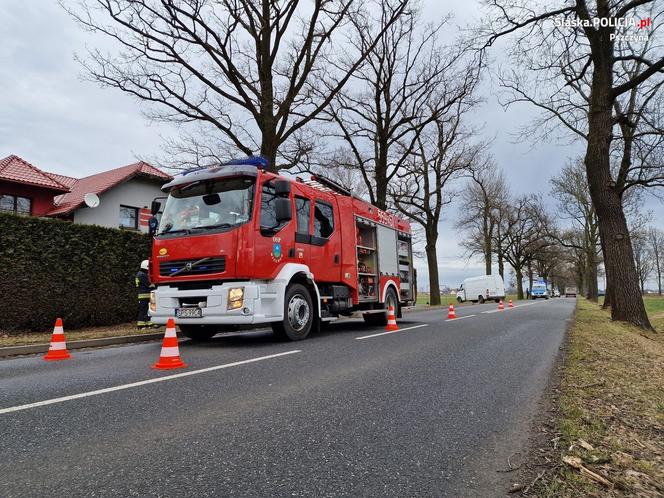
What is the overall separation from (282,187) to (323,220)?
71.6 inches

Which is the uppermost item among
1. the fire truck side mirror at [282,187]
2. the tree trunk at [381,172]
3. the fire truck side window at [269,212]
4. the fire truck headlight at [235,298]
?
the tree trunk at [381,172]

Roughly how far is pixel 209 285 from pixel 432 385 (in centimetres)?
423

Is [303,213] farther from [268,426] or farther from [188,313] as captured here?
[268,426]

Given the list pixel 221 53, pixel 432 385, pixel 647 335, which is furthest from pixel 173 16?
pixel 647 335

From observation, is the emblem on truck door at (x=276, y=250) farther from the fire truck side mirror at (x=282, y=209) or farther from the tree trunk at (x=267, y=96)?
the tree trunk at (x=267, y=96)

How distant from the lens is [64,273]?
10.3 meters

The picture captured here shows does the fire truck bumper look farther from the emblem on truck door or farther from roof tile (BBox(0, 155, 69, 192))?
roof tile (BBox(0, 155, 69, 192))

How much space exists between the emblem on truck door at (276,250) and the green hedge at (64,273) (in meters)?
6.07

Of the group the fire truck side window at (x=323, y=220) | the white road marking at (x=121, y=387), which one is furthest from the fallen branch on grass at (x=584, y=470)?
the fire truck side window at (x=323, y=220)

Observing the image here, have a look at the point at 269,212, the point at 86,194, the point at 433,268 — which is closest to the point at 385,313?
the point at 269,212

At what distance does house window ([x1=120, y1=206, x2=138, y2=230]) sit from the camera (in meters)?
23.7

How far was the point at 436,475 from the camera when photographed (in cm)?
238

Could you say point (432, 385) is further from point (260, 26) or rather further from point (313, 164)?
point (313, 164)

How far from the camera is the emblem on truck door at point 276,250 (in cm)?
750
